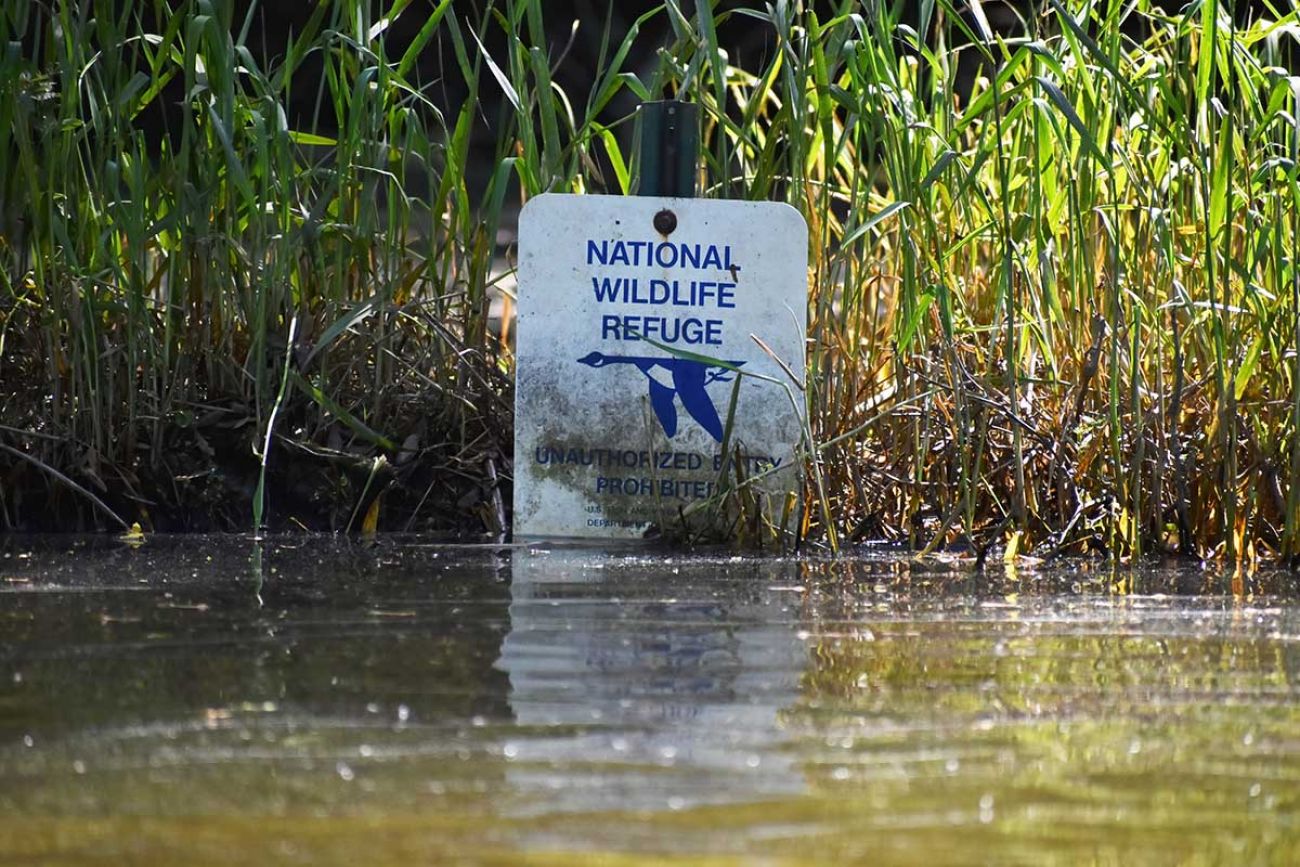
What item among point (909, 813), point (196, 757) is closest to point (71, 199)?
point (196, 757)

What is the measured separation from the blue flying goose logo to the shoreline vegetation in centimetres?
14

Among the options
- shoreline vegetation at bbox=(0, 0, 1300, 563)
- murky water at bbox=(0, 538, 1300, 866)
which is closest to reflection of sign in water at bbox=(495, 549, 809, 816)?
murky water at bbox=(0, 538, 1300, 866)

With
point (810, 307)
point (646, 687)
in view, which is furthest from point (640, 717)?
point (810, 307)

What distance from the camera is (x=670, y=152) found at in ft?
8.99

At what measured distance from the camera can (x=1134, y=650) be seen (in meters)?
1.88

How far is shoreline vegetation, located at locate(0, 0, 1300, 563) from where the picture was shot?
263 centimetres

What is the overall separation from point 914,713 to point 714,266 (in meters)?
1.27

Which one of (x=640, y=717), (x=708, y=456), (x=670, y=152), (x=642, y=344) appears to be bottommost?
(x=640, y=717)

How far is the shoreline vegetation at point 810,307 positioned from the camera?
263 cm

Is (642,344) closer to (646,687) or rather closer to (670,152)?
(670,152)

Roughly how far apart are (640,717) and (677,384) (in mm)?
1220

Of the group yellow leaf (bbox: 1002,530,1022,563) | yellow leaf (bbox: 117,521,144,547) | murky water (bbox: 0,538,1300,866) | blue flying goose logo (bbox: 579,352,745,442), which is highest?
blue flying goose logo (bbox: 579,352,745,442)

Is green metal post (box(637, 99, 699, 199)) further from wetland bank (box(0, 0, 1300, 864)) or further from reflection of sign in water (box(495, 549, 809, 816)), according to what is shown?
reflection of sign in water (box(495, 549, 809, 816))

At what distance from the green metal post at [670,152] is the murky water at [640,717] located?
0.64 meters
